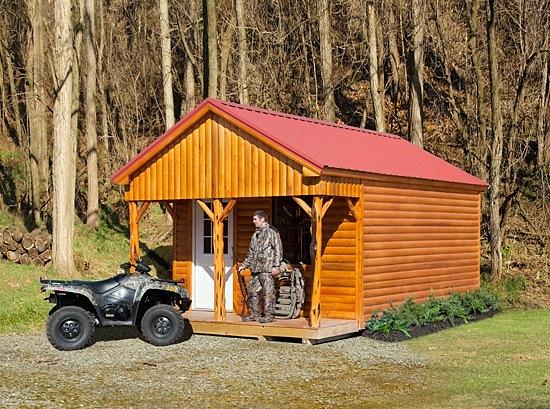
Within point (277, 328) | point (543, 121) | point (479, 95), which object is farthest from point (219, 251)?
point (543, 121)

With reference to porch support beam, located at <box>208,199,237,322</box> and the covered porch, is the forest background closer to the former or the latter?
the covered porch


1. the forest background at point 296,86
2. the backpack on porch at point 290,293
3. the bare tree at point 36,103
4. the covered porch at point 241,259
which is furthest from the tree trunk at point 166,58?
the backpack on porch at point 290,293

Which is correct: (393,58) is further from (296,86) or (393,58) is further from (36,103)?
(36,103)

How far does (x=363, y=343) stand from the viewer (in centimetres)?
1324

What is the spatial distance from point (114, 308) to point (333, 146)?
194 inches

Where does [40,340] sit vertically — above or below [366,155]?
below

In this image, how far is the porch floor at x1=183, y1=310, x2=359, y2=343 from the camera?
1305 cm

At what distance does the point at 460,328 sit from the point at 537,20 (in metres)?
10.9

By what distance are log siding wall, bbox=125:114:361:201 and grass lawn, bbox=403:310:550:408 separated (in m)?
3.03

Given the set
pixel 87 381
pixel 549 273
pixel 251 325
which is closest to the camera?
pixel 87 381

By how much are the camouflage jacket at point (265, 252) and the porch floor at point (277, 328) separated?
0.93m

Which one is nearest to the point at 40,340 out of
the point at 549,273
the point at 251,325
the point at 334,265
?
the point at 251,325

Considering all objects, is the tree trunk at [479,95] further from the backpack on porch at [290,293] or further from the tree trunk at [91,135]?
the tree trunk at [91,135]

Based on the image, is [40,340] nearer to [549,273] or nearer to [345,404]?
[345,404]
